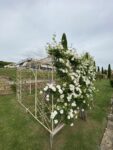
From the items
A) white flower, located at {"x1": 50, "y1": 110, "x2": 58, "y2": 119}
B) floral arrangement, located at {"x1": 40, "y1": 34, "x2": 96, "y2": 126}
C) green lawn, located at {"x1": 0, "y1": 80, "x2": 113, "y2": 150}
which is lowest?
green lawn, located at {"x1": 0, "y1": 80, "x2": 113, "y2": 150}

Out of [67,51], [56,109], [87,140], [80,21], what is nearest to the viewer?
[56,109]

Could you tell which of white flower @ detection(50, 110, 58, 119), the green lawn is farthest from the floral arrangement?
the green lawn

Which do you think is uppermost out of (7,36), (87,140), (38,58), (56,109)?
(7,36)

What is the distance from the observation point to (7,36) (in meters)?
15.0

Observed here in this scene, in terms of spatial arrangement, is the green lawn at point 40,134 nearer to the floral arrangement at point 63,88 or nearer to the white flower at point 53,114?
the floral arrangement at point 63,88

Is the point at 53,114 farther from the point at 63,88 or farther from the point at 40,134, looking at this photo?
the point at 40,134

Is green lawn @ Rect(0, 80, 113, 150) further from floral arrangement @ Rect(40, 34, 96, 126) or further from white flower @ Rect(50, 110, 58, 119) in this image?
white flower @ Rect(50, 110, 58, 119)

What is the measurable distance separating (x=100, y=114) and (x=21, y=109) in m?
3.55

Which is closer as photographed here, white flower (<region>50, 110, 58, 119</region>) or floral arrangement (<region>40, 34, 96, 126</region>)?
white flower (<region>50, 110, 58, 119</region>)

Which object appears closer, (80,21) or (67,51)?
(67,51)

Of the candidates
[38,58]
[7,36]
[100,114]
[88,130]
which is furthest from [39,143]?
[7,36]

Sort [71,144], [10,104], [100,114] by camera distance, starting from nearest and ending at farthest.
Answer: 1. [71,144]
2. [100,114]
3. [10,104]

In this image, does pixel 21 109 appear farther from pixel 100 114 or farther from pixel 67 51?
pixel 67 51

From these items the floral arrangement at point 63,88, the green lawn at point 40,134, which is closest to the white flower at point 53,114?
the floral arrangement at point 63,88
